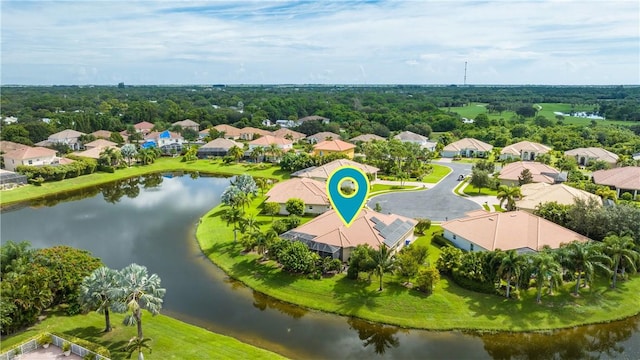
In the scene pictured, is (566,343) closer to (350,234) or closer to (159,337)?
(350,234)

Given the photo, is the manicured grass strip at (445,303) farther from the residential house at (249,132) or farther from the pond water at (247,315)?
the residential house at (249,132)

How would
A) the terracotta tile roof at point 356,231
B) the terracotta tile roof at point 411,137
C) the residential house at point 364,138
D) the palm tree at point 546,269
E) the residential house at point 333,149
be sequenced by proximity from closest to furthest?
the palm tree at point 546,269, the terracotta tile roof at point 356,231, the residential house at point 333,149, the residential house at point 364,138, the terracotta tile roof at point 411,137

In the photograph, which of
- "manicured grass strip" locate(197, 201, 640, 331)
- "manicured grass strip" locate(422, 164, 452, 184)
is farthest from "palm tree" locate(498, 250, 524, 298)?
"manicured grass strip" locate(422, 164, 452, 184)

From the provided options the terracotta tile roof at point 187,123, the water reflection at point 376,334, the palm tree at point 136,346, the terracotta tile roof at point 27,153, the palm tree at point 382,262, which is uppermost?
the terracotta tile roof at point 187,123

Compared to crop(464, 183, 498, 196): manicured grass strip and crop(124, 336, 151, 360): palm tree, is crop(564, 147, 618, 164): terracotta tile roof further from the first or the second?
crop(124, 336, 151, 360): palm tree

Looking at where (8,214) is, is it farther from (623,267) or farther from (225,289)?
(623,267)

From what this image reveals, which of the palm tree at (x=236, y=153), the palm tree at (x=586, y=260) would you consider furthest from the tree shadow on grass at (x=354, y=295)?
Answer: the palm tree at (x=236, y=153)
